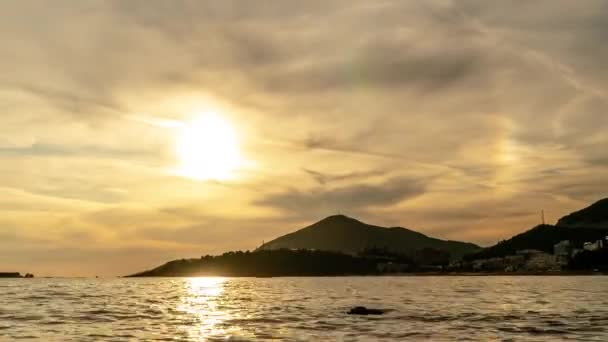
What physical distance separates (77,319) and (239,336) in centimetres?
3006

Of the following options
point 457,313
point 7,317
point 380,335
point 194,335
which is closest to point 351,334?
point 380,335

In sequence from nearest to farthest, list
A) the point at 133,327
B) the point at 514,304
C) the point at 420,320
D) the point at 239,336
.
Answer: the point at 239,336 < the point at 133,327 < the point at 420,320 < the point at 514,304

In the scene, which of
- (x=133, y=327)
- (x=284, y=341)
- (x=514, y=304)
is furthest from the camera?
(x=514, y=304)

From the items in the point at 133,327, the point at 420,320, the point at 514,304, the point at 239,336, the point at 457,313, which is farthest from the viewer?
the point at 514,304

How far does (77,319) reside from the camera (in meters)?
85.6

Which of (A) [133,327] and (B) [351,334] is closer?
(B) [351,334]

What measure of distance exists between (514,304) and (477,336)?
55.1 m

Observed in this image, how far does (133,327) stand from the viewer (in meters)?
75.5

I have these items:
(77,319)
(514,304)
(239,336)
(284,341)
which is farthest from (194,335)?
(514,304)

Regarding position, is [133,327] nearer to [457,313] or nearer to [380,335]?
[380,335]

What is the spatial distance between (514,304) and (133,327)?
70.7 meters

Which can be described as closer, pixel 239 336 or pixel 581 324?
pixel 239 336

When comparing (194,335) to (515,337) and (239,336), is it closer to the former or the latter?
(239,336)

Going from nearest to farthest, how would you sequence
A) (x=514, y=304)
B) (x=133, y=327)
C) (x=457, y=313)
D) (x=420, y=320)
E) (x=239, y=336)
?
(x=239, y=336)
(x=133, y=327)
(x=420, y=320)
(x=457, y=313)
(x=514, y=304)
